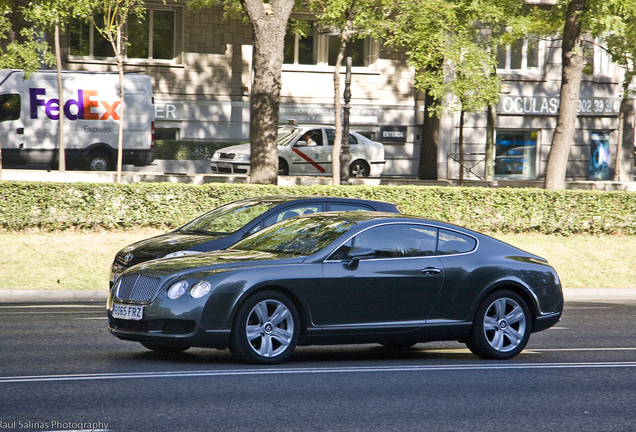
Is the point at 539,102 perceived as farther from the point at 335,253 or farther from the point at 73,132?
the point at 335,253

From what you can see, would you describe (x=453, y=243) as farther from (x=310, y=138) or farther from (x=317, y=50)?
(x=317, y=50)

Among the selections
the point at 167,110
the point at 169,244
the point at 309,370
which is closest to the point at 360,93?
the point at 167,110

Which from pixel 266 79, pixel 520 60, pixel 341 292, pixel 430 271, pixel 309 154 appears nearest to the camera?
pixel 341 292

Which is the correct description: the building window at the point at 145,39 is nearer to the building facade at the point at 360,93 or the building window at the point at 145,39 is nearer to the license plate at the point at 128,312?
the building facade at the point at 360,93

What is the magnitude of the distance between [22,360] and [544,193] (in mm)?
13529

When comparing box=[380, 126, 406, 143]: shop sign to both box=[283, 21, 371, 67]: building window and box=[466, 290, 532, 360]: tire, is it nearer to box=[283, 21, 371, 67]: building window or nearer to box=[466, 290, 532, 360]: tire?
box=[283, 21, 371, 67]: building window

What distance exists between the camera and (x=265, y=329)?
714 centimetres

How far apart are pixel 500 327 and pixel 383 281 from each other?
4.64ft

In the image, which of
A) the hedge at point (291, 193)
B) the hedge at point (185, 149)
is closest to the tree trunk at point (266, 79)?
the hedge at point (291, 193)

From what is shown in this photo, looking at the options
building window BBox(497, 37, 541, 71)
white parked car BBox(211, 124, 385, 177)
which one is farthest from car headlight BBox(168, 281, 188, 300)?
building window BBox(497, 37, 541, 71)

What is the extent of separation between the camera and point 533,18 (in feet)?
85.9

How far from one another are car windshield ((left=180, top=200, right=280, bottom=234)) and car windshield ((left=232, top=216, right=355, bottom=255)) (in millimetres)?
2381

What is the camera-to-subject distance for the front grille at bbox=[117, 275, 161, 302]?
276 inches

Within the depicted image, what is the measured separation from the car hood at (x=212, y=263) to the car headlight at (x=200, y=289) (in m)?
0.13
